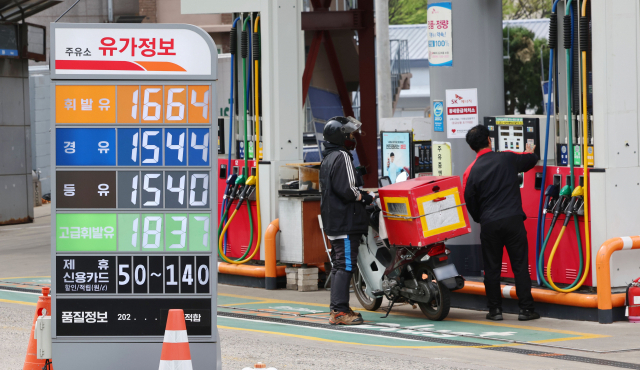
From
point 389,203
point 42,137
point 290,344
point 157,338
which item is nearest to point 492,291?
point 389,203

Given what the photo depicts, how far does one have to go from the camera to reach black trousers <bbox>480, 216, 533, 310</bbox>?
9047mm

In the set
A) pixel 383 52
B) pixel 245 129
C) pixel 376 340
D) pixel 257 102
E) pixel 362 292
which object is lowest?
pixel 376 340

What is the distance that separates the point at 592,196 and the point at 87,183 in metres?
4.82

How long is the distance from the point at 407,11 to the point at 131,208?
6039cm

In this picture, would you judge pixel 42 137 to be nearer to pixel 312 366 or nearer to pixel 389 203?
pixel 389 203

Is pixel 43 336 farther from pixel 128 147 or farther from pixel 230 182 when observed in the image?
pixel 230 182

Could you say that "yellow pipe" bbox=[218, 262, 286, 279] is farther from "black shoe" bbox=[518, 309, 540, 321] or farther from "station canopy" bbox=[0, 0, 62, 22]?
"station canopy" bbox=[0, 0, 62, 22]

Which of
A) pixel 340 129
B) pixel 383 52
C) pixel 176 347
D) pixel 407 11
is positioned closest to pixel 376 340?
pixel 340 129

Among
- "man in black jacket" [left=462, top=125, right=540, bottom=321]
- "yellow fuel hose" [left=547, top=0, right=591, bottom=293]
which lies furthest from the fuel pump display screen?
"yellow fuel hose" [left=547, top=0, right=591, bottom=293]

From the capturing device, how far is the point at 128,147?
247 inches

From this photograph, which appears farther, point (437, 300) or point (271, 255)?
point (271, 255)

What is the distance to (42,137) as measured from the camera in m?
28.9

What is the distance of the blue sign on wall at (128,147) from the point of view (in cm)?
626

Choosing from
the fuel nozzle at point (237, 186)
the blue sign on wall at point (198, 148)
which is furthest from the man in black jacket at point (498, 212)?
the fuel nozzle at point (237, 186)
